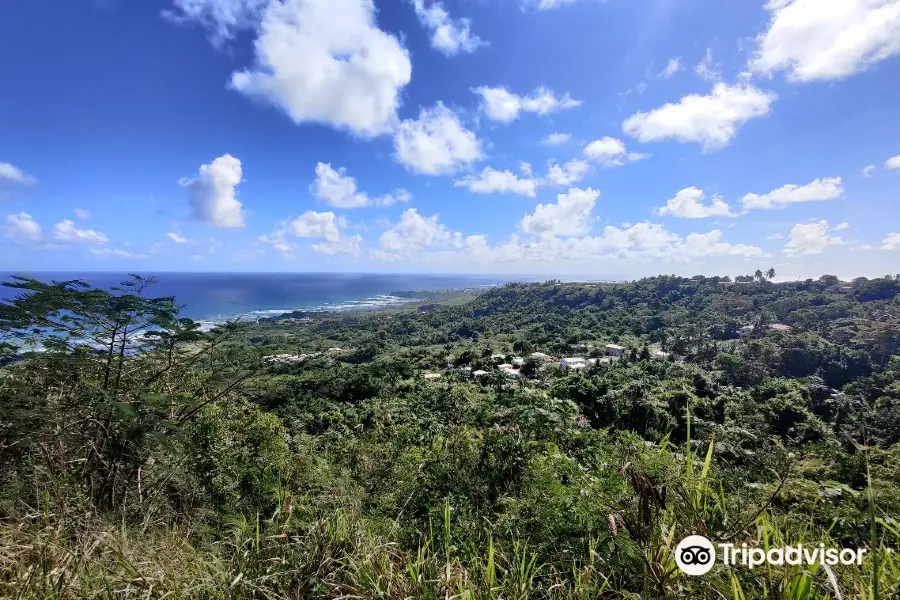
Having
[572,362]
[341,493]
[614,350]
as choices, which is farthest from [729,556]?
[614,350]

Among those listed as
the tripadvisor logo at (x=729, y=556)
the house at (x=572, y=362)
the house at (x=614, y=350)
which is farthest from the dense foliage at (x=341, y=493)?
the house at (x=614, y=350)

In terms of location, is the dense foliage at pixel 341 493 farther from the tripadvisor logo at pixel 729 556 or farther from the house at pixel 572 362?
the house at pixel 572 362

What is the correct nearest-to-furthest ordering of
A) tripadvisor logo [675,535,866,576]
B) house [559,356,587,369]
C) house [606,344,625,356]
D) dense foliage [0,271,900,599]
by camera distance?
tripadvisor logo [675,535,866,576], dense foliage [0,271,900,599], house [559,356,587,369], house [606,344,625,356]

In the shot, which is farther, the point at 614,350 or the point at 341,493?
the point at 614,350

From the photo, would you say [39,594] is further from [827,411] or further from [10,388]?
[827,411]

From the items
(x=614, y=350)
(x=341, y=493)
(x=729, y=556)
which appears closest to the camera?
(x=729, y=556)

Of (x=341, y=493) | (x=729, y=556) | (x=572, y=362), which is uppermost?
(x=729, y=556)

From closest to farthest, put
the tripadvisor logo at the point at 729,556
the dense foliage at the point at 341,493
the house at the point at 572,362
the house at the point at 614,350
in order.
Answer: the tripadvisor logo at the point at 729,556, the dense foliage at the point at 341,493, the house at the point at 572,362, the house at the point at 614,350

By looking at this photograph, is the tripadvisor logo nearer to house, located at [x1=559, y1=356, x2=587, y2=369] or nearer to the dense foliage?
the dense foliage

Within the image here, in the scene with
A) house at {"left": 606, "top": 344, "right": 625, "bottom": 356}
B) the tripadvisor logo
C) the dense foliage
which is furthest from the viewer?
house at {"left": 606, "top": 344, "right": 625, "bottom": 356}

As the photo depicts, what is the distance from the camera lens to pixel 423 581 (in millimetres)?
1766

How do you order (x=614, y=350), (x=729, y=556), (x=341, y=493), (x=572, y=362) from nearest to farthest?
(x=729, y=556), (x=341, y=493), (x=572, y=362), (x=614, y=350)

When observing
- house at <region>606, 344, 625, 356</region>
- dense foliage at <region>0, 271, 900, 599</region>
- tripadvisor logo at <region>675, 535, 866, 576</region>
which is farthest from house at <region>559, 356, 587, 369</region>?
tripadvisor logo at <region>675, 535, 866, 576</region>

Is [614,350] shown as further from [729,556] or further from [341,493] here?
[729,556]
